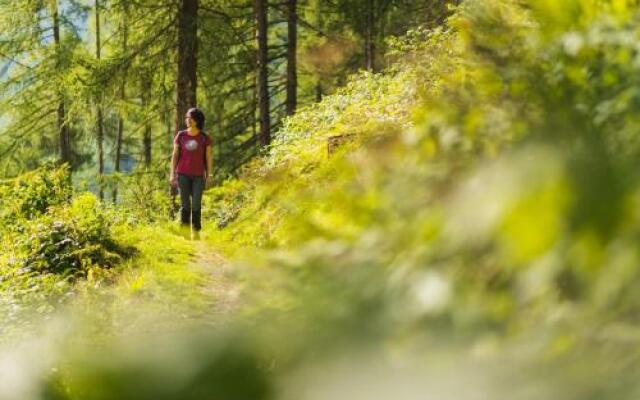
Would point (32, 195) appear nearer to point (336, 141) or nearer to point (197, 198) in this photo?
point (197, 198)

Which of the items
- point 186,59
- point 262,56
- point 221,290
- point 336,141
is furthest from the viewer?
point 262,56

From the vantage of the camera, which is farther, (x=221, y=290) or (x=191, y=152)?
(x=191, y=152)

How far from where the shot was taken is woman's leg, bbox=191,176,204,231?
368 inches

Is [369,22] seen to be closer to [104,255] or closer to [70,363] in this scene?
[104,255]

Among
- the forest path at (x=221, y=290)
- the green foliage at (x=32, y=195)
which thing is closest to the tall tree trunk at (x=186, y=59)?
the green foliage at (x=32, y=195)

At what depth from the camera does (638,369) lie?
153cm

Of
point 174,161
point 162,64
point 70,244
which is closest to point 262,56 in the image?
point 162,64

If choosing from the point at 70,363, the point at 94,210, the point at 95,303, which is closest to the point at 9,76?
the point at 94,210

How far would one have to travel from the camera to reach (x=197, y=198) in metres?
9.39

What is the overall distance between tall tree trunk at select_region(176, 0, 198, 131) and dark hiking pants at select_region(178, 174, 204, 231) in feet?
17.7

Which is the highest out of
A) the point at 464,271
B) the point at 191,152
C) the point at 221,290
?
the point at 191,152

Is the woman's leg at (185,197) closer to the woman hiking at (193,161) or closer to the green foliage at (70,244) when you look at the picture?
the woman hiking at (193,161)

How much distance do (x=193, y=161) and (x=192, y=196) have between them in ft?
1.72

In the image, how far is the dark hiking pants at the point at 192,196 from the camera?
9.30 metres
